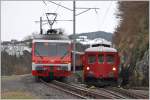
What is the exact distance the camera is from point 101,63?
34469 mm

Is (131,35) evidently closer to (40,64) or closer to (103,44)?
(103,44)

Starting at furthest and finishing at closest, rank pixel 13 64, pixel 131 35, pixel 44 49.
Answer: pixel 13 64 < pixel 131 35 < pixel 44 49

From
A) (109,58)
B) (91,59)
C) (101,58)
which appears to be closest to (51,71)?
(91,59)

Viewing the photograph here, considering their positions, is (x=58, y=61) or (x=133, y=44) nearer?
(x=58, y=61)

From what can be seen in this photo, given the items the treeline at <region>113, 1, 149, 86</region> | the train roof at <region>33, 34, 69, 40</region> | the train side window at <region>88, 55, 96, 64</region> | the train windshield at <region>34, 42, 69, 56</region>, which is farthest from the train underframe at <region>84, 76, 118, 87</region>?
the train roof at <region>33, 34, 69, 40</region>

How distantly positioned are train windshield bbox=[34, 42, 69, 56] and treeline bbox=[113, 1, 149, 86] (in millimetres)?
4607

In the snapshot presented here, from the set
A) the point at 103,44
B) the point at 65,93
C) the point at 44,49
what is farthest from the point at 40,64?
→ the point at 65,93

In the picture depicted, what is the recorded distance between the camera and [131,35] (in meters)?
39.1

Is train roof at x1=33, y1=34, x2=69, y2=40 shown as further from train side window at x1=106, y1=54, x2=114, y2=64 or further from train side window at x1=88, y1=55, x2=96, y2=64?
train side window at x1=106, y1=54, x2=114, y2=64

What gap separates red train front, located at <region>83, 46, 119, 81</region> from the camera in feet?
112

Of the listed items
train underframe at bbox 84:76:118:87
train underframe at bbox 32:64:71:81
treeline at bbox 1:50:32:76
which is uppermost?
train underframe at bbox 32:64:71:81

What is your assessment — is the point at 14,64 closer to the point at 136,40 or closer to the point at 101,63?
the point at 136,40

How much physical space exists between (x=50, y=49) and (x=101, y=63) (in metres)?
3.84

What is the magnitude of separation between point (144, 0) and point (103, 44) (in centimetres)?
382
